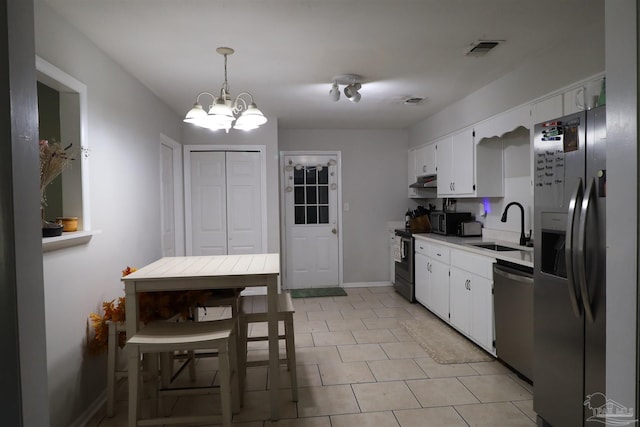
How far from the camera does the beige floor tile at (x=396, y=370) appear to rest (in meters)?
2.96

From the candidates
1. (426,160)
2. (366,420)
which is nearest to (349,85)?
(426,160)

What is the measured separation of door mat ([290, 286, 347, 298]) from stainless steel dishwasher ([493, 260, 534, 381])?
107 inches

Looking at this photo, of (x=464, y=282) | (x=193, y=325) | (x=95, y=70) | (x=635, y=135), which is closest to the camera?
(x=635, y=135)

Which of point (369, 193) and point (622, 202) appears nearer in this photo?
point (622, 202)

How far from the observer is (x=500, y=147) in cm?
405

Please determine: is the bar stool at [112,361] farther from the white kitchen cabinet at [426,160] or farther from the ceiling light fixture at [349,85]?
the white kitchen cabinet at [426,160]

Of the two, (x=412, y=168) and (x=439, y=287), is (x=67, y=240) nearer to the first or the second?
(x=439, y=287)

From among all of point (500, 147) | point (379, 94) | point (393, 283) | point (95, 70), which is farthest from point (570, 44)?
point (393, 283)

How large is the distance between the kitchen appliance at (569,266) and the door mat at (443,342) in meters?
1.00

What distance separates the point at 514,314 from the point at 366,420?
1.34 meters

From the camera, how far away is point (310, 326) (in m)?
4.20

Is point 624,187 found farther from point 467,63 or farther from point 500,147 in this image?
point 500,147

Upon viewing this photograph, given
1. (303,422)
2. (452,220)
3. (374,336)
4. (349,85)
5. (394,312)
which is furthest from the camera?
(394,312)

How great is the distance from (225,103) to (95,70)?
3.24ft
